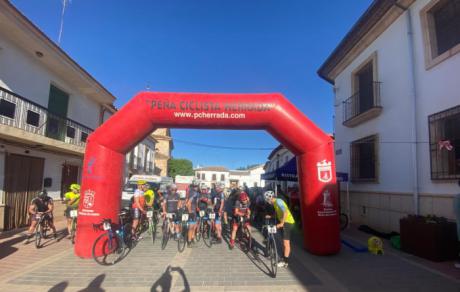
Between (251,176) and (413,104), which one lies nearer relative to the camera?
(413,104)

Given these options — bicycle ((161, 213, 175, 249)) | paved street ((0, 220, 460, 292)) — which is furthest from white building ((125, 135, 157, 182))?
paved street ((0, 220, 460, 292))

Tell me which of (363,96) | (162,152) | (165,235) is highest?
(162,152)

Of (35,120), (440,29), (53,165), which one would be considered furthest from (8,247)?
(440,29)

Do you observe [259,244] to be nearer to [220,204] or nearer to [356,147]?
[220,204]

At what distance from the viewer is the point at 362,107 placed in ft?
42.0

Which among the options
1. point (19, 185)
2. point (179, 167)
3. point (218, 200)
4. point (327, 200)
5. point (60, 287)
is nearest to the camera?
point (60, 287)

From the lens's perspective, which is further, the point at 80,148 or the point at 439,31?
the point at 80,148

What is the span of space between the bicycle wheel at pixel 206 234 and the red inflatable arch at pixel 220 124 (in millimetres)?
2739

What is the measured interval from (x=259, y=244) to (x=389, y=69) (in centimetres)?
789

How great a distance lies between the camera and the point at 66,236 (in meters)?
9.38

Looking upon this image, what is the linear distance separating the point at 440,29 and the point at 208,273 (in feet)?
31.0

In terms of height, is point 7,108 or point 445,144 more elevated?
point 7,108

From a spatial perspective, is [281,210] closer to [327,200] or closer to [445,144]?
[327,200]

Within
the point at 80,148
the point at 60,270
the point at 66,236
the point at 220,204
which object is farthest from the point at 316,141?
the point at 80,148
